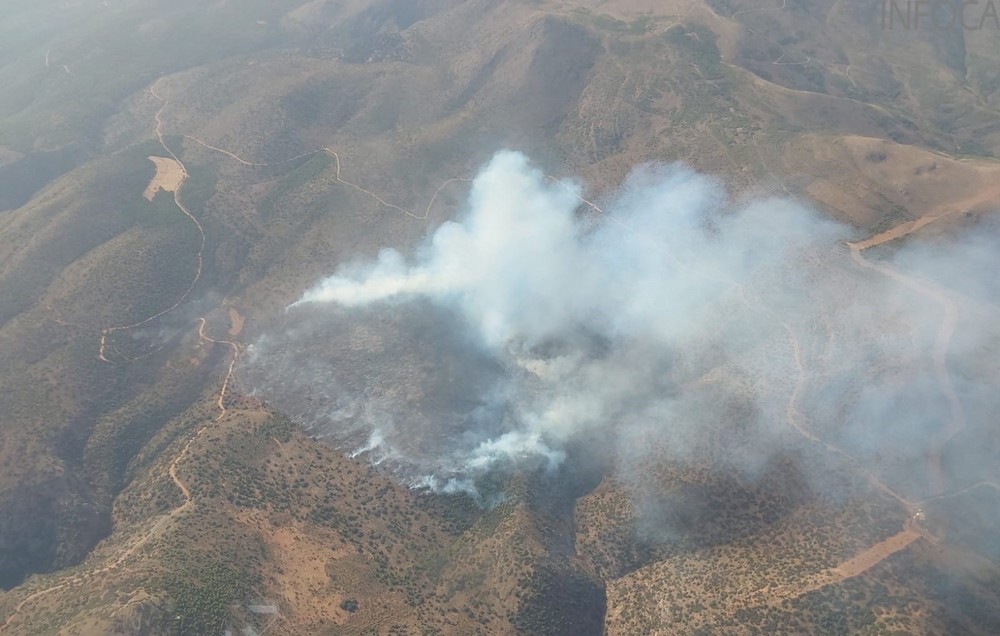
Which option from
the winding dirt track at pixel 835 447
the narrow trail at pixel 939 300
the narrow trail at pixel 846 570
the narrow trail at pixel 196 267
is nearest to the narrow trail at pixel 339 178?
the narrow trail at pixel 196 267

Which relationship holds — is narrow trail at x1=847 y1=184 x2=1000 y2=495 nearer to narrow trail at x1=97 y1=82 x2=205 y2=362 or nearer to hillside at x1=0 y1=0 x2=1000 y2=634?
hillside at x1=0 y1=0 x2=1000 y2=634

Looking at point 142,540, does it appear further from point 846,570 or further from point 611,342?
point 846,570

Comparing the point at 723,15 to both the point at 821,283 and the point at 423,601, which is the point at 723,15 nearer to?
the point at 821,283

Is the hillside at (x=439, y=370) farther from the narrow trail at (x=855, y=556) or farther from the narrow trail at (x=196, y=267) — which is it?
the narrow trail at (x=196, y=267)

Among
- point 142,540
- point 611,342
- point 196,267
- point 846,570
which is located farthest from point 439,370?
point 846,570

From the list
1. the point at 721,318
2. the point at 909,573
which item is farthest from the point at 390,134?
the point at 909,573

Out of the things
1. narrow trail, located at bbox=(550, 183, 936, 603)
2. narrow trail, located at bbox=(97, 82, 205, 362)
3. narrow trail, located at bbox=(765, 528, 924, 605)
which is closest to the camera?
narrow trail, located at bbox=(765, 528, 924, 605)

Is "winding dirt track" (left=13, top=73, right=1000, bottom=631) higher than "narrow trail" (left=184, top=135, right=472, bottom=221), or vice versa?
"narrow trail" (left=184, top=135, right=472, bottom=221)

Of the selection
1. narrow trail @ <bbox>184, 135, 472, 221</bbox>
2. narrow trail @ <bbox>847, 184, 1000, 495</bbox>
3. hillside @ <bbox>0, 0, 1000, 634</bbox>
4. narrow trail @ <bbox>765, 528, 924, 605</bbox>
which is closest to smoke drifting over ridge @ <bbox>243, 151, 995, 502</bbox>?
hillside @ <bbox>0, 0, 1000, 634</bbox>
